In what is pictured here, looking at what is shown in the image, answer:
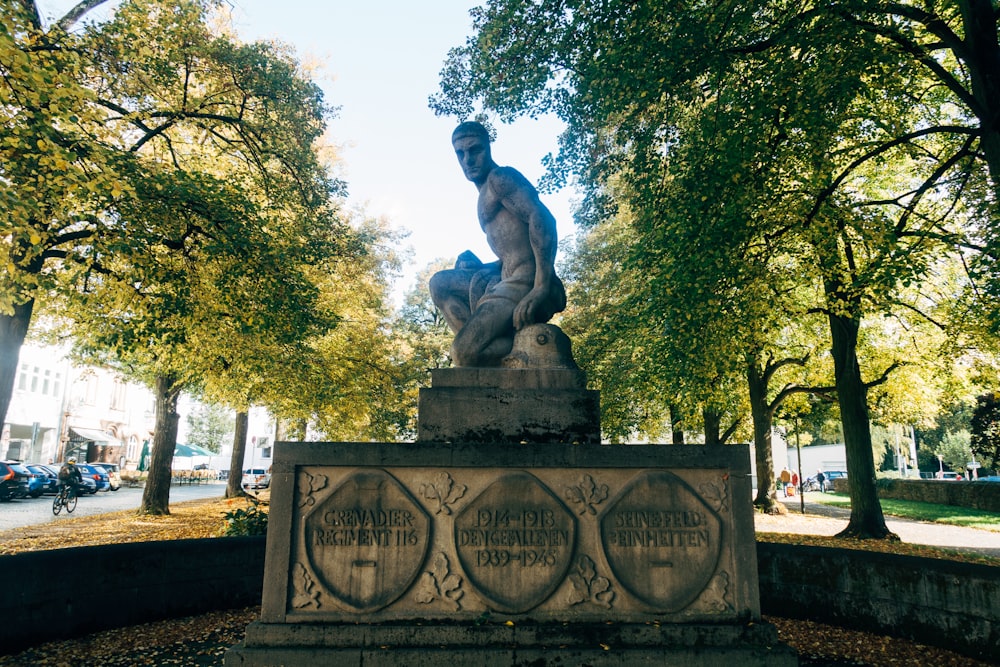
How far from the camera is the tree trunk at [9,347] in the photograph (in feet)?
36.0

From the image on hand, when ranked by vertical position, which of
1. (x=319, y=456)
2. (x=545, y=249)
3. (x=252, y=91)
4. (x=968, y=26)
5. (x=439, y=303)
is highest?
(x=252, y=91)

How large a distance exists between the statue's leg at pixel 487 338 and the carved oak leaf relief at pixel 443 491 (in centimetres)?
113

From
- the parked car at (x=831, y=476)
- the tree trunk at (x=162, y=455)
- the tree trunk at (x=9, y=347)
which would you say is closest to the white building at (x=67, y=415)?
the tree trunk at (x=162, y=455)

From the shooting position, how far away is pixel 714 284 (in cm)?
1140

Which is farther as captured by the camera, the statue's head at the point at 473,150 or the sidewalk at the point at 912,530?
the sidewalk at the point at 912,530

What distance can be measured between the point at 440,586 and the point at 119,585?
4427mm

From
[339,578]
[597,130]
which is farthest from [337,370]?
[339,578]

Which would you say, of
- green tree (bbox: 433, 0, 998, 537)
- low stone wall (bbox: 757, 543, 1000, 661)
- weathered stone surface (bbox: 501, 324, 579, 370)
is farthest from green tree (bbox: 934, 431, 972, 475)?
weathered stone surface (bbox: 501, 324, 579, 370)

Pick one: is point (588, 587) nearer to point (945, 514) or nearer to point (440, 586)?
point (440, 586)

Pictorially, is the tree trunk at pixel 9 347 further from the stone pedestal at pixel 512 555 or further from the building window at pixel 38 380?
the building window at pixel 38 380

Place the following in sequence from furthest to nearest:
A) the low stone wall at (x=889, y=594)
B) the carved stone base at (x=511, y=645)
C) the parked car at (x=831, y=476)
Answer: the parked car at (x=831, y=476) → the low stone wall at (x=889, y=594) → the carved stone base at (x=511, y=645)

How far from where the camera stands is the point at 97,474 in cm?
3431

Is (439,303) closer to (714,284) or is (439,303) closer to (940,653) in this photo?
(940,653)

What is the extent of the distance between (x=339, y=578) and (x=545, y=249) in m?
3.27
